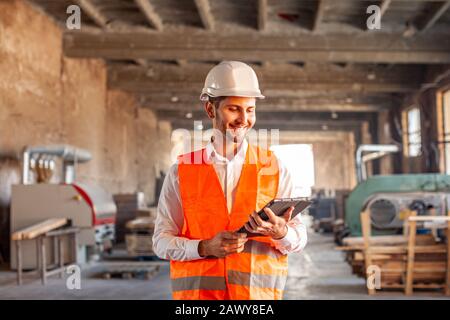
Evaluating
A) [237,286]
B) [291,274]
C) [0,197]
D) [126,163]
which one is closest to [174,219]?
[237,286]

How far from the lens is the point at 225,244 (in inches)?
73.8

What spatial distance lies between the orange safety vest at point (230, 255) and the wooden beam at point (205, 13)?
7.33 m

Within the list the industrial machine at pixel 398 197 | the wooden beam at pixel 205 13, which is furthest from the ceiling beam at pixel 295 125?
the industrial machine at pixel 398 197

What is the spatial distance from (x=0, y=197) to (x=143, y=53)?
12.4ft

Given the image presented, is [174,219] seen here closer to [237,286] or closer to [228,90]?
[237,286]

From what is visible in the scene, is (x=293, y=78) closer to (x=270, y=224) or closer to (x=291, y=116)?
(x=291, y=116)

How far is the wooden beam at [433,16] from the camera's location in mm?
9516

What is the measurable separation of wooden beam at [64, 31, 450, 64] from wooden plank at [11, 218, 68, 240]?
12.1 ft

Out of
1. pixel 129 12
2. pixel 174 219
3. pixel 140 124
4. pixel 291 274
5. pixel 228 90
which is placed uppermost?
pixel 129 12

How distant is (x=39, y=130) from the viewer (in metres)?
10.2

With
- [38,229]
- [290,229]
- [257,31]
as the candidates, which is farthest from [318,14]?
[290,229]

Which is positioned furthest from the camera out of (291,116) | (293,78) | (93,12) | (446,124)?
(291,116)

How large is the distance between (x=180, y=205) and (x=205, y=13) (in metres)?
7.86

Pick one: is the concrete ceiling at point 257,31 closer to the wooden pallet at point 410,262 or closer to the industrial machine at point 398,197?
the industrial machine at point 398,197
